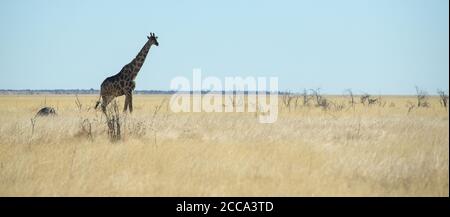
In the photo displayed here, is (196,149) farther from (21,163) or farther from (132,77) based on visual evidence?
(132,77)

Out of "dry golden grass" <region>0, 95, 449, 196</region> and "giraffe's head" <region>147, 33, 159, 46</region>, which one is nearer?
"dry golden grass" <region>0, 95, 449, 196</region>

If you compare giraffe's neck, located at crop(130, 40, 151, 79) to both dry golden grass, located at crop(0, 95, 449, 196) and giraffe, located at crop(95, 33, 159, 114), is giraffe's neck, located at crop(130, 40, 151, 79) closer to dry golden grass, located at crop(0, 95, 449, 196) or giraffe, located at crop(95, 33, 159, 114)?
giraffe, located at crop(95, 33, 159, 114)

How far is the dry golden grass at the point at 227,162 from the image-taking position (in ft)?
18.7

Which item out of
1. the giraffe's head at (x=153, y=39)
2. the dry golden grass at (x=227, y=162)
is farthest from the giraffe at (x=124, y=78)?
the dry golden grass at (x=227, y=162)

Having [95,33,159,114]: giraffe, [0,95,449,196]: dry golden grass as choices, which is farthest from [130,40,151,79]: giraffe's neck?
[0,95,449,196]: dry golden grass

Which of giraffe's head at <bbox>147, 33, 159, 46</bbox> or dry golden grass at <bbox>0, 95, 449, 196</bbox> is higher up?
giraffe's head at <bbox>147, 33, 159, 46</bbox>

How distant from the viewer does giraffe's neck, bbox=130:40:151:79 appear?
1519 cm

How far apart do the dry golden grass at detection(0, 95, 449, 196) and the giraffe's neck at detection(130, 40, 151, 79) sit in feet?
17.7

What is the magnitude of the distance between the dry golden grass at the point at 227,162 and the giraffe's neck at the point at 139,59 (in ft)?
17.7

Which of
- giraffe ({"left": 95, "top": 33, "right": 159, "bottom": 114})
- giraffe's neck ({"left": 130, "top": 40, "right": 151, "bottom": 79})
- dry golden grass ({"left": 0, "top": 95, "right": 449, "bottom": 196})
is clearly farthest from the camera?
giraffe's neck ({"left": 130, "top": 40, "right": 151, "bottom": 79})

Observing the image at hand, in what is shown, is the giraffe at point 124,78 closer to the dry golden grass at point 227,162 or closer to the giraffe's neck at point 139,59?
the giraffe's neck at point 139,59
